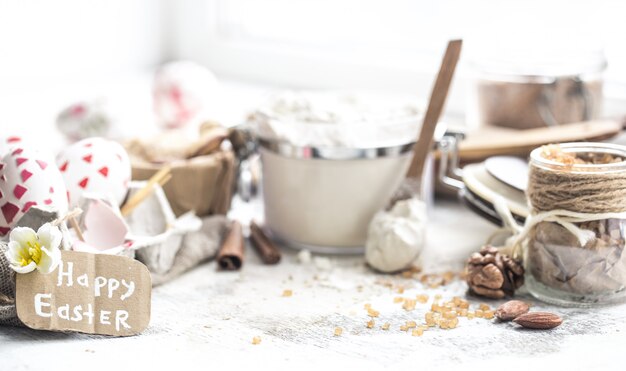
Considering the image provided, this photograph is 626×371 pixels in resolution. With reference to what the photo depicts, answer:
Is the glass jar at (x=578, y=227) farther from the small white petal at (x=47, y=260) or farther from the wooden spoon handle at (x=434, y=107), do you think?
the small white petal at (x=47, y=260)

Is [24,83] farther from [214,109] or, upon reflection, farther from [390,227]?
[390,227]

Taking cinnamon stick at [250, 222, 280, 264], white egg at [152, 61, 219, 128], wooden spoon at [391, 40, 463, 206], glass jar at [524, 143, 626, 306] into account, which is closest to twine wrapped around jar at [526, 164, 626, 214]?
glass jar at [524, 143, 626, 306]

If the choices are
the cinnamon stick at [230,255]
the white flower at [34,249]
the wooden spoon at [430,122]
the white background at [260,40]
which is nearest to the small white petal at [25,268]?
the white flower at [34,249]

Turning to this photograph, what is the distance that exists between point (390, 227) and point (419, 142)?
0.45 ft

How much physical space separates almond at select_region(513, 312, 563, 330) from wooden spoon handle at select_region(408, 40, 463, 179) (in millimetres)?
284

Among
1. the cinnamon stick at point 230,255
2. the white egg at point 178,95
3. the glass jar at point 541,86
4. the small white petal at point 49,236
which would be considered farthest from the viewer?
A: the white egg at point 178,95

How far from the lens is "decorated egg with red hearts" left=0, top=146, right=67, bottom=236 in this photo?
88 cm

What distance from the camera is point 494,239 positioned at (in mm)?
1114

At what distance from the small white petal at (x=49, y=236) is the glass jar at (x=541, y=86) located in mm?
719

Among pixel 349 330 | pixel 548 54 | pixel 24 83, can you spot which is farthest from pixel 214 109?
pixel 349 330

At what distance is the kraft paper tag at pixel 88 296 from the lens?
33.1 inches

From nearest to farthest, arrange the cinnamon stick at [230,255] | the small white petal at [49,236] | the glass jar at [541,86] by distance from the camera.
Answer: the small white petal at [49,236]
the cinnamon stick at [230,255]
the glass jar at [541,86]

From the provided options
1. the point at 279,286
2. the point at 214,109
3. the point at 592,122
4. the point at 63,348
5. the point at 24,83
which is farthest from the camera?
the point at 24,83

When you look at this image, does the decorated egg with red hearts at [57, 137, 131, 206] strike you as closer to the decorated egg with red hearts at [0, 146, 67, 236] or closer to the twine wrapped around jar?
the decorated egg with red hearts at [0, 146, 67, 236]
